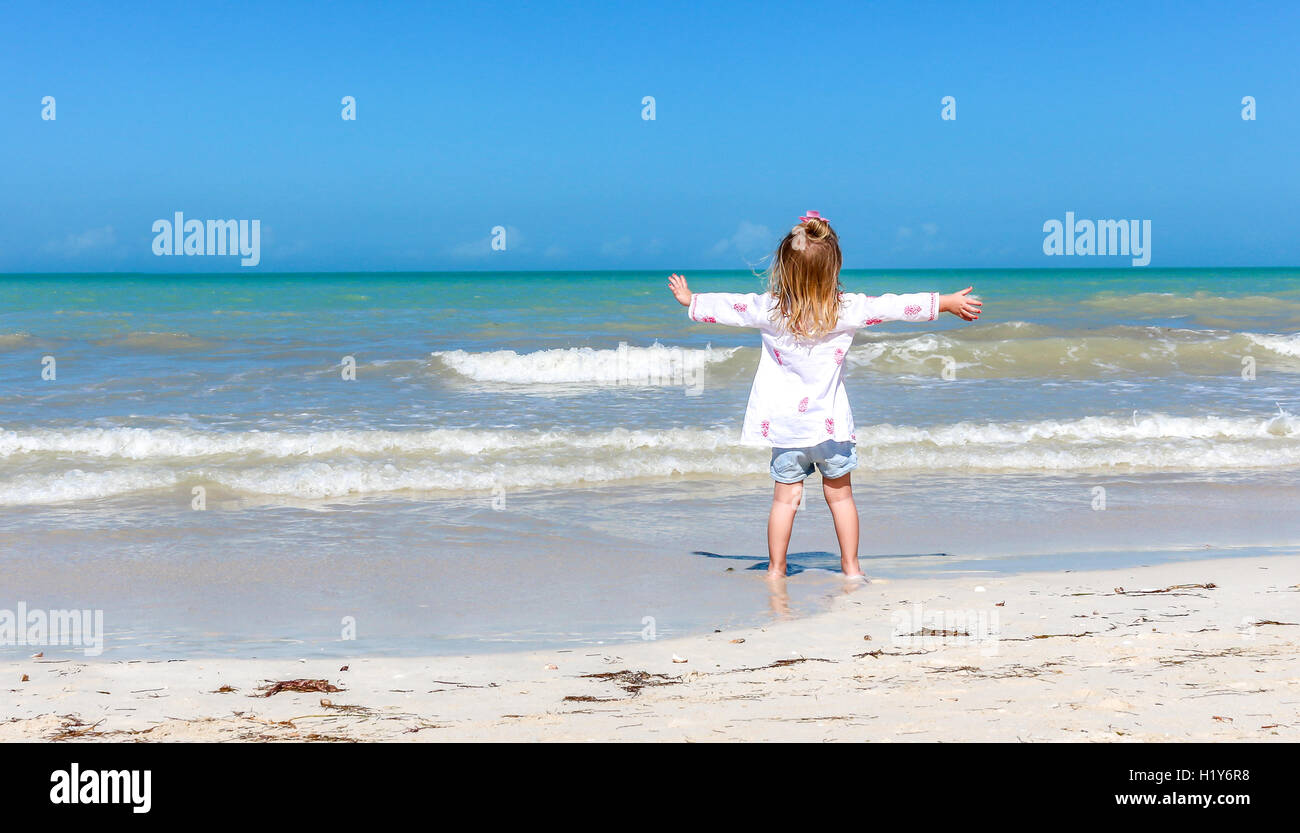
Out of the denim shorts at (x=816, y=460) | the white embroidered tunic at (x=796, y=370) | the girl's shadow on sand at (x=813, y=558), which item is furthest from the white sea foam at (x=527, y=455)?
the white embroidered tunic at (x=796, y=370)

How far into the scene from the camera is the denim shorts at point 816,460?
5.05 metres

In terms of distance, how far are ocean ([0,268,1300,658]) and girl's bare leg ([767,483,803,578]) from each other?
177mm

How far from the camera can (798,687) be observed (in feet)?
11.4

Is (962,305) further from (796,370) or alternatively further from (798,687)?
(798,687)

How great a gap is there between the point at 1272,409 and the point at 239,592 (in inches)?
435

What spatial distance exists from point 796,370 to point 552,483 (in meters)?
3.83

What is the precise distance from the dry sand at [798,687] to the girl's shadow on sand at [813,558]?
3.13ft

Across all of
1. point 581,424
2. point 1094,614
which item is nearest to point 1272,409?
point 581,424

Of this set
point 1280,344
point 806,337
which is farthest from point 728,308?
point 1280,344
